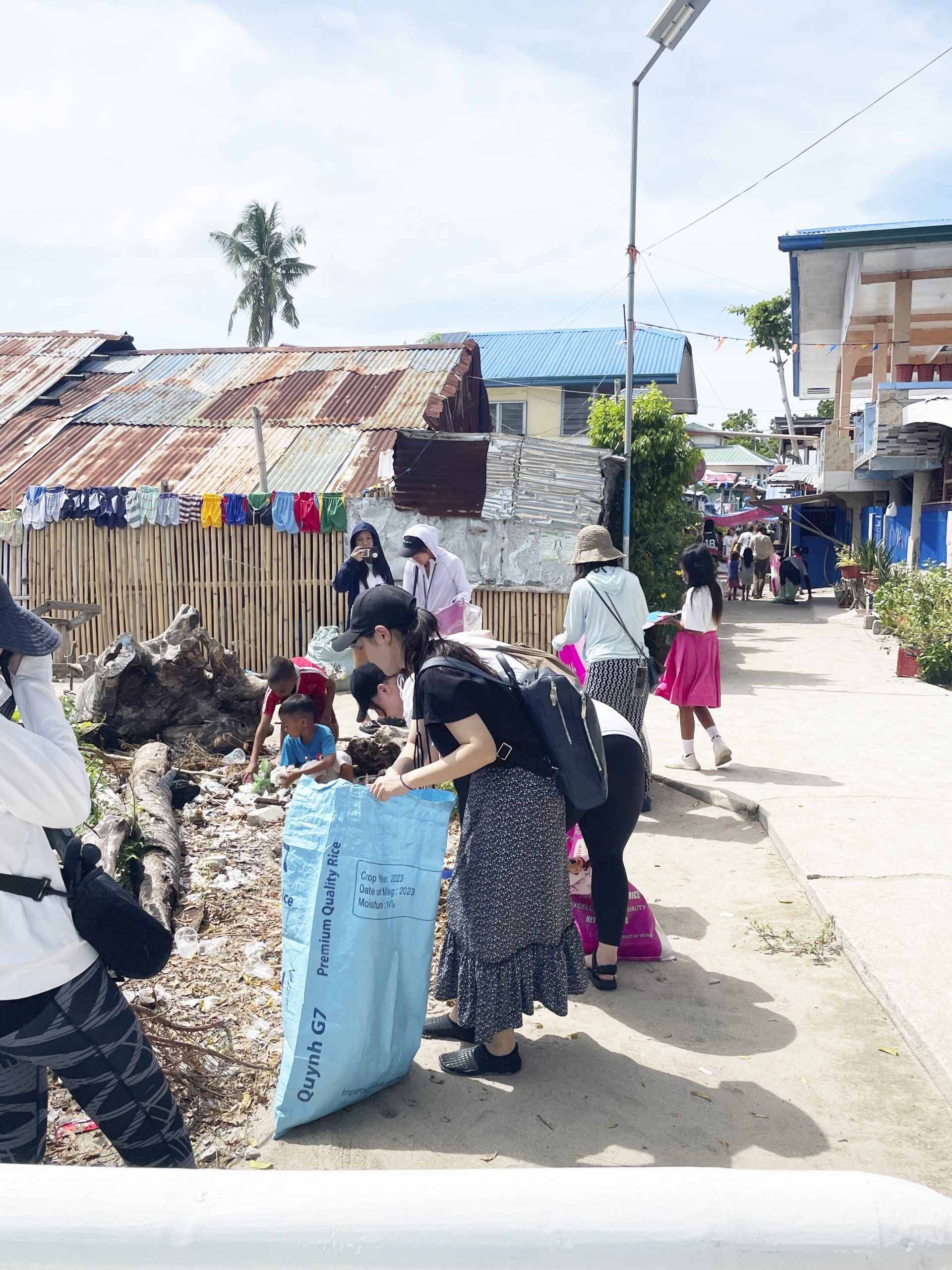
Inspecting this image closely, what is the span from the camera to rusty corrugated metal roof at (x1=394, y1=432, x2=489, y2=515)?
11.6 m

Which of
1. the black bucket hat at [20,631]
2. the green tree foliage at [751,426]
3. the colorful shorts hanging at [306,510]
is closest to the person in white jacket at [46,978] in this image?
the black bucket hat at [20,631]

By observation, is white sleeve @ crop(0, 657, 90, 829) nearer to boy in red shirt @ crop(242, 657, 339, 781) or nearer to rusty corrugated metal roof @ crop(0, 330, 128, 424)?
boy in red shirt @ crop(242, 657, 339, 781)

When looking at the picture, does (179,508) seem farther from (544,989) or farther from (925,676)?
(544,989)

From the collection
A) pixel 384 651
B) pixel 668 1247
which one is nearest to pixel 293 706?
pixel 384 651

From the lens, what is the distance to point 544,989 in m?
3.29

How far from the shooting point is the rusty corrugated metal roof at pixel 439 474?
11.6 meters

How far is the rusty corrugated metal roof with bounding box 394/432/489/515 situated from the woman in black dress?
852 cm

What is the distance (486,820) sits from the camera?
3.20m

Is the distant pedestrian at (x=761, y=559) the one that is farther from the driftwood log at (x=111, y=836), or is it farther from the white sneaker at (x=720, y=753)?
the driftwood log at (x=111, y=836)

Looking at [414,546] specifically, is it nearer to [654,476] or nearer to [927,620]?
[654,476]

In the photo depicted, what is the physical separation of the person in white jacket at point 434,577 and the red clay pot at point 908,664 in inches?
248

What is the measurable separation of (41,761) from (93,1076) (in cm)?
74

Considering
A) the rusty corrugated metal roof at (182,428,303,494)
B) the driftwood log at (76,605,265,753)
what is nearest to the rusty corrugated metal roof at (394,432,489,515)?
the rusty corrugated metal roof at (182,428,303,494)

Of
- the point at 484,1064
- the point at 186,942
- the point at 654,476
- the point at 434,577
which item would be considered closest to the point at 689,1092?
the point at 484,1064
